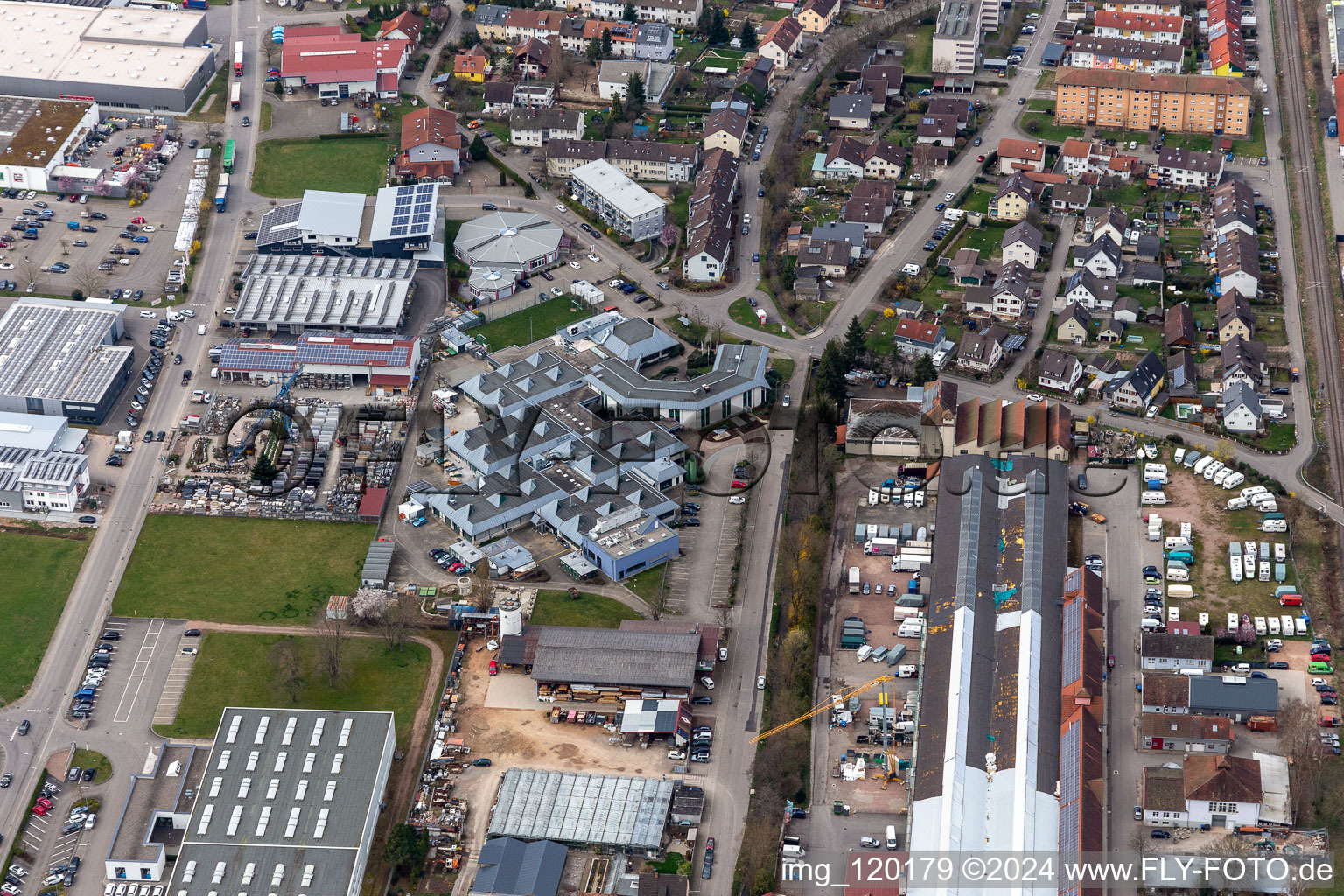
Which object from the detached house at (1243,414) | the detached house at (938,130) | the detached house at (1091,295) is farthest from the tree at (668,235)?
the detached house at (1243,414)

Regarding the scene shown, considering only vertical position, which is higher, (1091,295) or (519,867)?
(1091,295)

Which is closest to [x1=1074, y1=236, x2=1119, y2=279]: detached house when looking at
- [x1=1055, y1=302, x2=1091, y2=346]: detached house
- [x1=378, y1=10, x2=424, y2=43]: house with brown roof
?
[x1=1055, y1=302, x2=1091, y2=346]: detached house

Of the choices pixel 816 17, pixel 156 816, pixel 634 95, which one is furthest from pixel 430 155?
pixel 156 816

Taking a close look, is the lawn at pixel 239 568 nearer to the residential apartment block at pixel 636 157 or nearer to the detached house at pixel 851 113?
the residential apartment block at pixel 636 157

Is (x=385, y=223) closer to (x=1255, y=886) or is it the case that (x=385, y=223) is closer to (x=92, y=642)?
(x=92, y=642)

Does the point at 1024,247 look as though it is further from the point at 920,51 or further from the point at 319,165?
the point at 319,165

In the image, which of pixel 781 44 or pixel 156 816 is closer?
pixel 156 816
